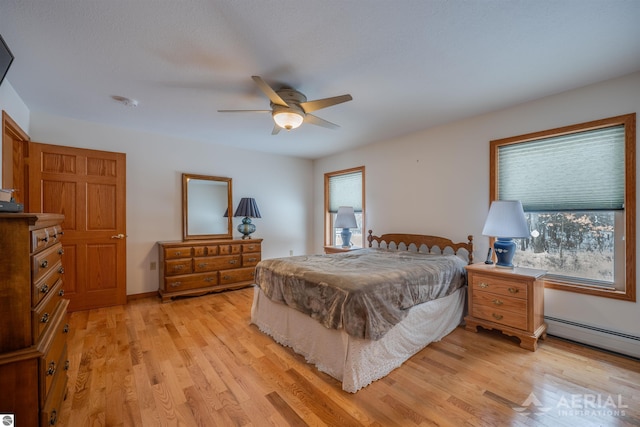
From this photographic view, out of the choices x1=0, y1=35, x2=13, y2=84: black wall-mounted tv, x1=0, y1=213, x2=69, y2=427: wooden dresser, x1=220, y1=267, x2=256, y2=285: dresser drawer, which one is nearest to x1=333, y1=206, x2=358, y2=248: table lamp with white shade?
x1=220, y1=267, x2=256, y2=285: dresser drawer

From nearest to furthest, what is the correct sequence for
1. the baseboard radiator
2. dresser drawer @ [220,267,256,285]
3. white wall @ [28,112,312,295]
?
the baseboard radiator → white wall @ [28,112,312,295] → dresser drawer @ [220,267,256,285]

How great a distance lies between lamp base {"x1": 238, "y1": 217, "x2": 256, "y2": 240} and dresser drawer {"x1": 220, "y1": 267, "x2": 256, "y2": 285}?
58 centimetres

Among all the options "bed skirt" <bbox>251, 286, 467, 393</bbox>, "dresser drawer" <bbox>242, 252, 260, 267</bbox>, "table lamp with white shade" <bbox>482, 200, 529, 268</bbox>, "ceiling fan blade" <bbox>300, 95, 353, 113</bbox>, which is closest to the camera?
"bed skirt" <bbox>251, 286, 467, 393</bbox>

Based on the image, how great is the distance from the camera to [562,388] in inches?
75.7

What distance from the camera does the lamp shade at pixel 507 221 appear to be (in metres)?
2.64

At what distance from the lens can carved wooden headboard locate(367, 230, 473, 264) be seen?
3.38 meters

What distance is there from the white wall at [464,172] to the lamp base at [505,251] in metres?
0.40

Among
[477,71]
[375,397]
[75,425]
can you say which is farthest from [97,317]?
[477,71]

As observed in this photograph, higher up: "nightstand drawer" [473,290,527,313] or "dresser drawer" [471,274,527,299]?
"dresser drawer" [471,274,527,299]

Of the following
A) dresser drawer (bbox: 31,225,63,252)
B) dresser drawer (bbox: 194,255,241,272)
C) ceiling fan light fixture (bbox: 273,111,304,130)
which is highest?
ceiling fan light fixture (bbox: 273,111,304,130)

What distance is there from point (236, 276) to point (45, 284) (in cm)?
308

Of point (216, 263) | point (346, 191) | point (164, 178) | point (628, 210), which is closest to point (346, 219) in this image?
point (346, 191)

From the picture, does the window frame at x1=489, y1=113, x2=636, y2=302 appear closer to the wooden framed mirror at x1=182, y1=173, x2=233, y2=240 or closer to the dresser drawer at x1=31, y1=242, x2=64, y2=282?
the dresser drawer at x1=31, y1=242, x2=64, y2=282

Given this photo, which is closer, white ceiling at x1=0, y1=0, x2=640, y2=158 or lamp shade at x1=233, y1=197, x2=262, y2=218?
white ceiling at x1=0, y1=0, x2=640, y2=158
